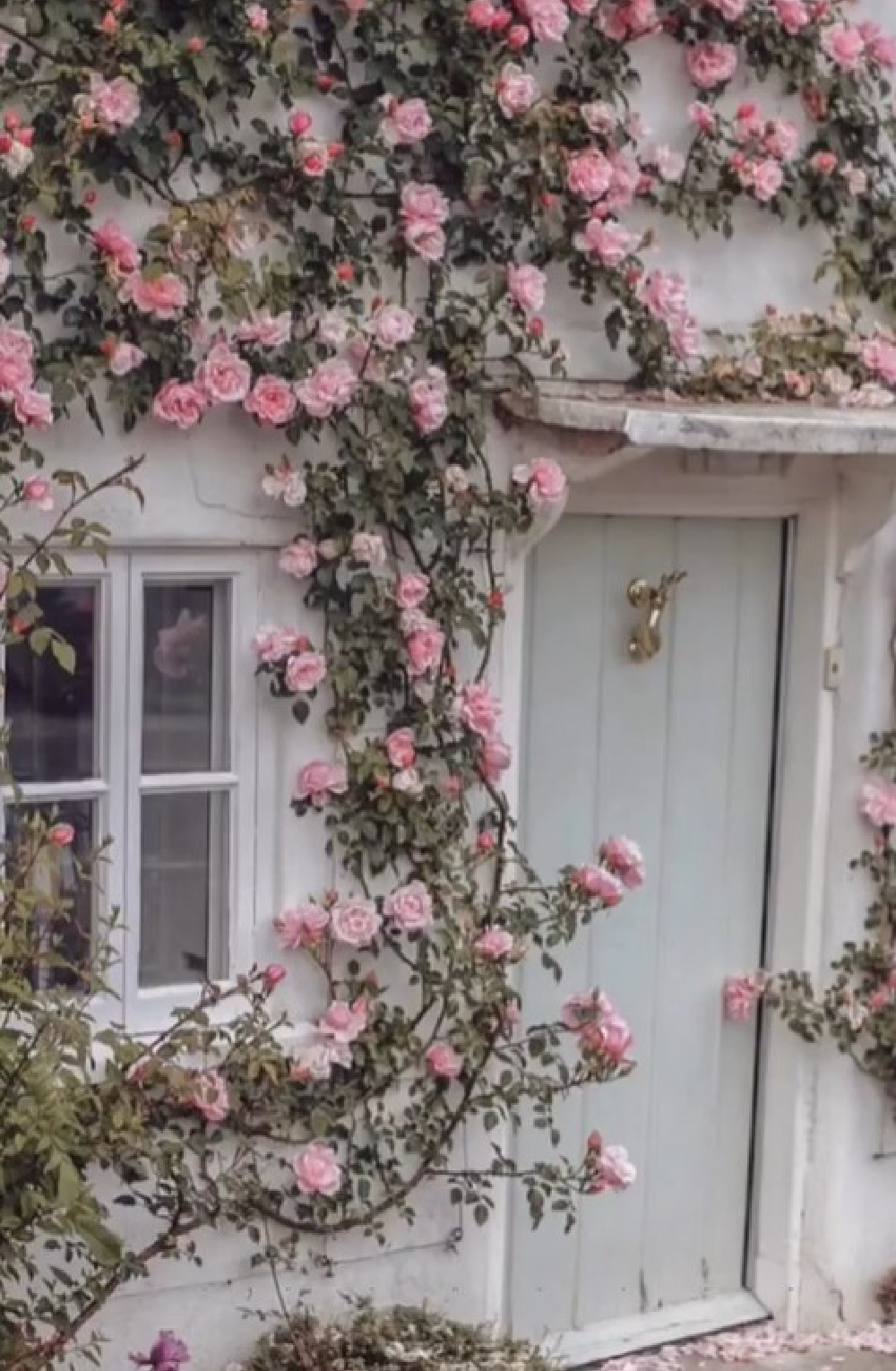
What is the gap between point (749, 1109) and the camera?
207 inches

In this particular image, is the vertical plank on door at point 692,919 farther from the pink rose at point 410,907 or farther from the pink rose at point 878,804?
the pink rose at point 410,907

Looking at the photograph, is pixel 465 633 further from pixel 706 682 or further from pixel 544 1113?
pixel 544 1113

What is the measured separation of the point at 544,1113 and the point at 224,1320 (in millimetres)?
902

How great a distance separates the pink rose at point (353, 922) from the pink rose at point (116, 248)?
4.96ft

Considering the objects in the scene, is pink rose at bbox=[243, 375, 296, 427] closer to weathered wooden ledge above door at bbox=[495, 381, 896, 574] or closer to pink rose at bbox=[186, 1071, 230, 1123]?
weathered wooden ledge above door at bbox=[495, 381, 896, 574]

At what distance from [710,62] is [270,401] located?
145 cm

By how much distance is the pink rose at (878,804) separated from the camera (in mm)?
5082

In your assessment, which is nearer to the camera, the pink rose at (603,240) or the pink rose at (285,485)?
the pink rose at (285,485)

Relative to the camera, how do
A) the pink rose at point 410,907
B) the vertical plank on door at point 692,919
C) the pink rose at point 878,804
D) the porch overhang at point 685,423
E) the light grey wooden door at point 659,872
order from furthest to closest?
the pink rose at point 878,804, the vertical plank on door at point 692,919, the light grey wooden door at point 659,872, the pink rose at point 410,907, the porch overhang at point 685,423

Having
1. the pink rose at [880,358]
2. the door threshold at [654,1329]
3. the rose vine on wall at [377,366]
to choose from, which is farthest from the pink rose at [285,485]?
the door threshold at [654,1329]

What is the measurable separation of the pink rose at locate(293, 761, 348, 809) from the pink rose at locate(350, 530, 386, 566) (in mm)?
480

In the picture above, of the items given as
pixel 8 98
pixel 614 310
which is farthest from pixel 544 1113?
pixel 8 98

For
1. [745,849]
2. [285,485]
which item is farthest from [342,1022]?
[745,849]

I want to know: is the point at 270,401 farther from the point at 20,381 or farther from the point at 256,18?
the point at 256,18
